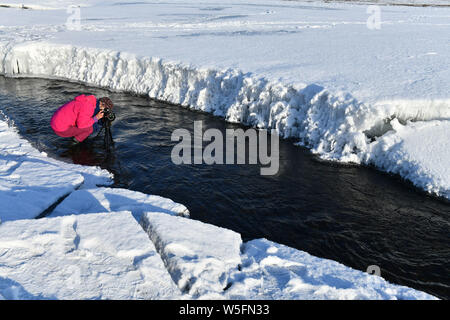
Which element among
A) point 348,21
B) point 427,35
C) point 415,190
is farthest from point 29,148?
point 348,21

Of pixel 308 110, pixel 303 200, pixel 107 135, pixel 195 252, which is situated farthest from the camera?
pixel 308 110

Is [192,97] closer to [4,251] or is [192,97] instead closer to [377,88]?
[377,88]

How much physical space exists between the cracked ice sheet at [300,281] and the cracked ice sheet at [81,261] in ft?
3.34

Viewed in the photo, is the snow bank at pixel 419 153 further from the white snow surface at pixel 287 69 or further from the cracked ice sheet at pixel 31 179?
the cracked ice sheet at pixel 31 179

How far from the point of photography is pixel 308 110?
1106cm

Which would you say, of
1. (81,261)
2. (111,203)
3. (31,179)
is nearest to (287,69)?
(111,203)

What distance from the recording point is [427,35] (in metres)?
18.7

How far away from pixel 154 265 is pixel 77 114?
23.0 ft

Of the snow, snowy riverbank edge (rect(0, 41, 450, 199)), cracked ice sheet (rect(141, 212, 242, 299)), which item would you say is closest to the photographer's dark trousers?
the snow

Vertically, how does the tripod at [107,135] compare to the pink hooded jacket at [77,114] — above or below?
below

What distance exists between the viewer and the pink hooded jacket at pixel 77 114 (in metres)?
10.1

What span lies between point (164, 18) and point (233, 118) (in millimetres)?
18696

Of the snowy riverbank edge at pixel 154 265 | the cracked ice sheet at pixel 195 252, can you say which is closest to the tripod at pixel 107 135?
the snowy riverbank edge at pixel 154 265

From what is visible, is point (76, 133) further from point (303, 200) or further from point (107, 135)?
point (303, 200)
